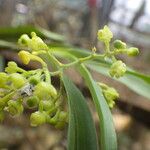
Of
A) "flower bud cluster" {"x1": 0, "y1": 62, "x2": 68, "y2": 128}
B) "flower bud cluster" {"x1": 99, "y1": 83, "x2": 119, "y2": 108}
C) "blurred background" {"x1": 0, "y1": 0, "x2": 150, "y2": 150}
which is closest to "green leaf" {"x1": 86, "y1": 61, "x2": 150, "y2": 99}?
"flower bud cluster" {"x1": 99, "y1": 83, "x2": 119, "y2": 108}

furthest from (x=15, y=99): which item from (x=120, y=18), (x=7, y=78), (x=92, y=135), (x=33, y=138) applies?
(x=120, y=18)

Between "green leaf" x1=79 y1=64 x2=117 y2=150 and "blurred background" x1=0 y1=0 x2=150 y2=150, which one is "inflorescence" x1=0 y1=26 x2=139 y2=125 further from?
"blurred background" x1=0 y1=0 x2=150 y2=150

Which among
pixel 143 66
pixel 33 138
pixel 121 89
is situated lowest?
pixel 33 138

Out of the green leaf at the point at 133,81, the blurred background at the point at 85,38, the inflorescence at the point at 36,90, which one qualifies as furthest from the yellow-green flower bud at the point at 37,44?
the blurred background at the point at 85,38

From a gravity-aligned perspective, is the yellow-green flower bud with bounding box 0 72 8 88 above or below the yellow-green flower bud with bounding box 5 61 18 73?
below

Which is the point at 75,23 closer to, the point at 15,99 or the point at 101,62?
the point at 101,62
